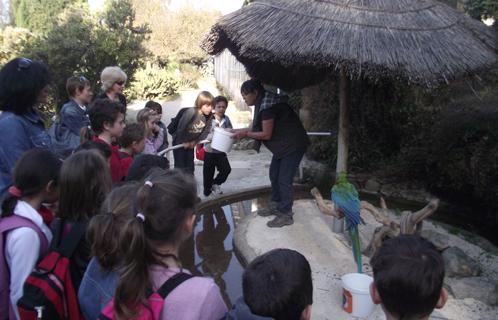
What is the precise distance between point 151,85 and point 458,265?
14.7 metres

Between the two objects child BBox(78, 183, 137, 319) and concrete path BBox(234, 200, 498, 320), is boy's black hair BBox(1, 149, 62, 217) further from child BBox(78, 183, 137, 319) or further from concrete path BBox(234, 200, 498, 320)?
concrete path BBox(234, 200, 498, 320)

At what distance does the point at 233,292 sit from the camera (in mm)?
3449

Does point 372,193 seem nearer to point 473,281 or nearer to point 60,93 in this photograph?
point 473,281

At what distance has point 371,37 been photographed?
3.51 metres

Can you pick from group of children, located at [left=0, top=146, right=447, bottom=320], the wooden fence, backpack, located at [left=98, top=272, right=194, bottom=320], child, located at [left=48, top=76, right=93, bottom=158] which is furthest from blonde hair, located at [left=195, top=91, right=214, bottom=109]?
the wooden fence

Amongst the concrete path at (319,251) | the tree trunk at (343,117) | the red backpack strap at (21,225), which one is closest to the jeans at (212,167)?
the concrete path at (319,251)

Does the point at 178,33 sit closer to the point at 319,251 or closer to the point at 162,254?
the point at 319,251

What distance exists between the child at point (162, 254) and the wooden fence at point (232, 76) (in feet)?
36.7

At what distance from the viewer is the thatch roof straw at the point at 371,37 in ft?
11.3

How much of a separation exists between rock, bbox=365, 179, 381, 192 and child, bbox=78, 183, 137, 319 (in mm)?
5100

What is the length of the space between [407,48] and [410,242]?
2416mm

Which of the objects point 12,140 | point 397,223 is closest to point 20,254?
point 12,140

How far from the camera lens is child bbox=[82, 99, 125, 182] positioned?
2.92 m

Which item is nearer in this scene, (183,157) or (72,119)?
(72,119)
